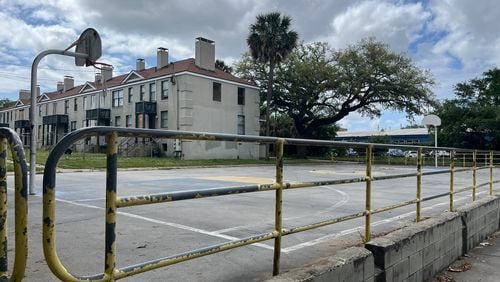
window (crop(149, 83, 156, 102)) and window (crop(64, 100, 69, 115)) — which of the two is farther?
window (crop(64, 100, 69, 115))

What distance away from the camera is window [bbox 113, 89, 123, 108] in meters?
42.6

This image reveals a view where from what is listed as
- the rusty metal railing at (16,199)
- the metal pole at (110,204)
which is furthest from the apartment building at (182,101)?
the rusty metal railing at (16,199)

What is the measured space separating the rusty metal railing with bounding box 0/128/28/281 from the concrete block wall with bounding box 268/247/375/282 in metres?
1.77

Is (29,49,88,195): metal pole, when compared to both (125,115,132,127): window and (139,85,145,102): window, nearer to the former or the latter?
(139,85,145,102): window

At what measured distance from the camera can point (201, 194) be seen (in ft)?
8.43

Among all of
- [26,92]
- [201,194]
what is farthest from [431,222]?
[26,92]

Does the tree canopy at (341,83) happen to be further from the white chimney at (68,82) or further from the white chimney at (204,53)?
the white chimney at (68,82)

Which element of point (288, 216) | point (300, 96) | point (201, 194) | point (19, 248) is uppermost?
point (300, 96)

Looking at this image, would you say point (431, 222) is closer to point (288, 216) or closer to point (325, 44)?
point (288, 216)

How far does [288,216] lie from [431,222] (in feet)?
9.44

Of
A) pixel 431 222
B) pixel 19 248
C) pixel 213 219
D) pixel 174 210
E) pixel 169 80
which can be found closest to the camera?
pixel 19 248

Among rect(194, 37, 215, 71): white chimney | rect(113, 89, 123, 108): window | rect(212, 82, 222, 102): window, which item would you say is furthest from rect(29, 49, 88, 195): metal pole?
rect(113, 89, 123, 108): window

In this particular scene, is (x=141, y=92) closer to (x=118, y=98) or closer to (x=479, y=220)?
(x=118, y=98)

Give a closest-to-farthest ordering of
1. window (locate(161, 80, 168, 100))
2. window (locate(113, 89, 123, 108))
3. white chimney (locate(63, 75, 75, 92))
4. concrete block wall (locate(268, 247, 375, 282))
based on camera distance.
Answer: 1. concrete block wall (locate(268, 247, 375, 282))
2. window (locate(161, 80, 168, 100))
3. window (locate(113, 89, 123, 108))
4. white chimney (locate(63, 75, 75, 92))
